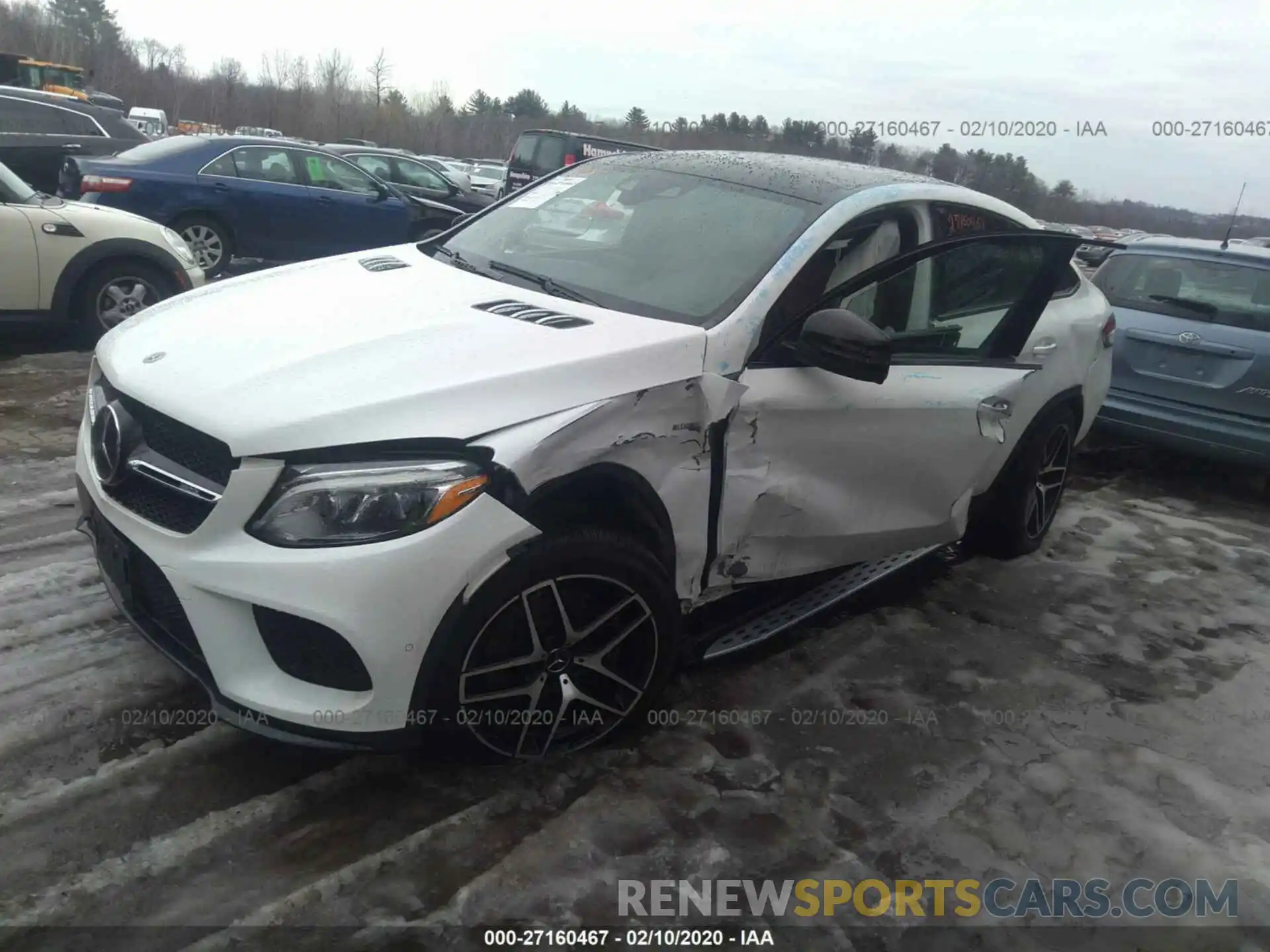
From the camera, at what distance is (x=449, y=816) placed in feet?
8.63

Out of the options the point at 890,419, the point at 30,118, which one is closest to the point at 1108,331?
the point at 890,419

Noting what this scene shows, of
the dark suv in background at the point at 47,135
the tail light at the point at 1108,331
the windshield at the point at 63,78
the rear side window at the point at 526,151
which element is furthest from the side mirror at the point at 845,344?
the windshield at the point at 63,78

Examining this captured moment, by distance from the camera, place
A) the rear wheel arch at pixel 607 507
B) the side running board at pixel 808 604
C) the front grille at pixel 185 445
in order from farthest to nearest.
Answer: the side running board at pixel 808 604 < the rear wheel arch at pixel 607 507 < the front grille at pixel 185 445

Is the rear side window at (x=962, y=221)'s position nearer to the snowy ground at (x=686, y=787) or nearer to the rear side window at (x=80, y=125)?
the snowy ground at (x=686, y=787)

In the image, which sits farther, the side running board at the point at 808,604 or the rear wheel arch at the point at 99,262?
the rear wheel arch at the point at 99,262

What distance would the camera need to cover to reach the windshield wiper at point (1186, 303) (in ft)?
21.2

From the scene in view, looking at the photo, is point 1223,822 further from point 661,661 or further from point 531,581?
point 531,581

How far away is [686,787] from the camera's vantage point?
286cm

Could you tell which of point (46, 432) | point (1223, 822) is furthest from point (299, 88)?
point (1223, 822)

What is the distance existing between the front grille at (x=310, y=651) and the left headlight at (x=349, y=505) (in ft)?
0.62

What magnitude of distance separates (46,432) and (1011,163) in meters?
5.84

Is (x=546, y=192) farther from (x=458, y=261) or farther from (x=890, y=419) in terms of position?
Result: (x=890, y=419)

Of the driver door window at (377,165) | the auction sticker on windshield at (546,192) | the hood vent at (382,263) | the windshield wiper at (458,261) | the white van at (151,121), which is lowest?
the white van at (151,121)

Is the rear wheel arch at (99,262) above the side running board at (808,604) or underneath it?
above
